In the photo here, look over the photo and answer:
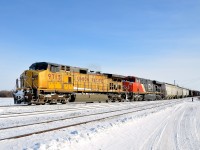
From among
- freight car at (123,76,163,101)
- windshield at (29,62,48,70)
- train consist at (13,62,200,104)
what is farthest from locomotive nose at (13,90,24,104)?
freight car at (123,76,163,101)

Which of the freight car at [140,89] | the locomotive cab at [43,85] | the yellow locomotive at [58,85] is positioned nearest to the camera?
the locomotive cab at [43,85]

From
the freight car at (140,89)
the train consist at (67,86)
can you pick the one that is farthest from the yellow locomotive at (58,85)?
the freight car at (140,89)

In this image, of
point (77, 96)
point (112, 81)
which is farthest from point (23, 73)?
point (112, 81)

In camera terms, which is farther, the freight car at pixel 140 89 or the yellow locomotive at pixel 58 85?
the freight car at pixel 140 89

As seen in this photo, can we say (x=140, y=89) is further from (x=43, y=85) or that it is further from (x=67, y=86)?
(x=43, y=85)

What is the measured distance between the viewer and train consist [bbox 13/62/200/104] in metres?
19.8

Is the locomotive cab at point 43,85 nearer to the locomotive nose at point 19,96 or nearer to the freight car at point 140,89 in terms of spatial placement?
the locomotive nose at point 19,96

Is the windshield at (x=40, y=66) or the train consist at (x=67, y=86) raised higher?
the windshield at (x=40, y=66)

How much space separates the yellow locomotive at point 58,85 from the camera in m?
19.8

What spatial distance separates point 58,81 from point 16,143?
15250mm

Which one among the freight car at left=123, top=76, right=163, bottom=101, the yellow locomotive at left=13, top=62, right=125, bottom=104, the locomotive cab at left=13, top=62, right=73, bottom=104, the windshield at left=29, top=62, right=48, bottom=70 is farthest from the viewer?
the freight car at left=123, top=76, right=163, bottom=101

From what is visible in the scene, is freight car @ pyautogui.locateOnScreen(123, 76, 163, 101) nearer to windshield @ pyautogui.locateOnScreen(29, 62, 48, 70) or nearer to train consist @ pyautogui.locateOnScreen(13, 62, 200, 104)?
train consist @ pyautogui.locateOnScreen(13, 62, 200, 104)

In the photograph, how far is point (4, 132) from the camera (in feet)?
28.0

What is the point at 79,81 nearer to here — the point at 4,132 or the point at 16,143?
the point at 4,132
